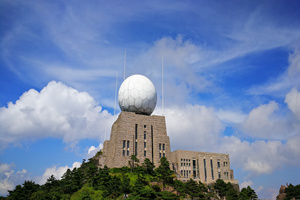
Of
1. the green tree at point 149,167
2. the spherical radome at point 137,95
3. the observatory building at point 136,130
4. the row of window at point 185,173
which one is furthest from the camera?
the row of window at point 185,173

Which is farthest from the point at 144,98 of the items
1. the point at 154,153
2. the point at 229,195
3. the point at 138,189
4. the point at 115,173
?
the point at 229,195

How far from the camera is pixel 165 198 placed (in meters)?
35.5

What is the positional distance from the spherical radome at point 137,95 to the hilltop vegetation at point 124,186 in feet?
35.6

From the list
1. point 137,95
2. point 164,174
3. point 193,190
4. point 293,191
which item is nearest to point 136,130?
point 137,95

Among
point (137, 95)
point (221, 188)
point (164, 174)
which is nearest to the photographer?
point (164, 174)

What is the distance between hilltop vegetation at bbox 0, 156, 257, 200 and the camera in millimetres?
37594

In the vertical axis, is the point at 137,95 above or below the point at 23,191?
above

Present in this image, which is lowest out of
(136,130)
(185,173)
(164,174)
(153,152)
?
(164,174)

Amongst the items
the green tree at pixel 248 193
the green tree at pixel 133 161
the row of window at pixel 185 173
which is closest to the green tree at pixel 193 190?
the green tree at pixel 248 193

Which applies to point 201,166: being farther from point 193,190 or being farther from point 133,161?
point 133,161

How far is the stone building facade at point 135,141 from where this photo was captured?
4772 cm

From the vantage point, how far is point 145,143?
50188 mm

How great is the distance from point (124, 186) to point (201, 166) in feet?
70.0

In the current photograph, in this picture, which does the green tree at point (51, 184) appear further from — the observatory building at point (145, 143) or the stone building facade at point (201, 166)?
the stone building facade at point (201, 166)
